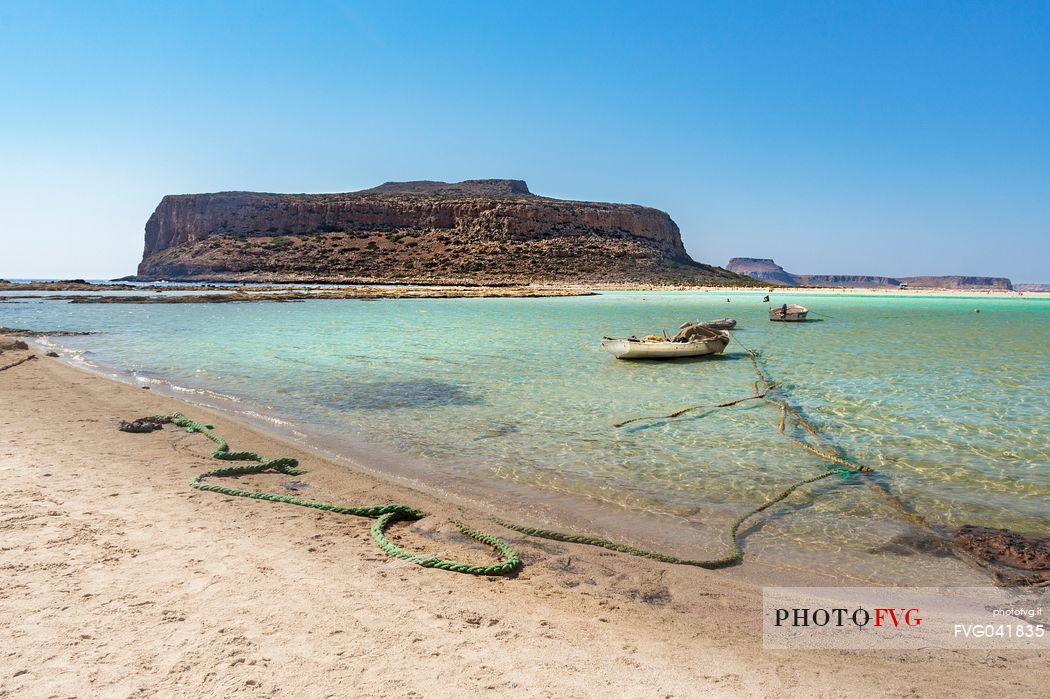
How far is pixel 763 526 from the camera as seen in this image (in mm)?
5824

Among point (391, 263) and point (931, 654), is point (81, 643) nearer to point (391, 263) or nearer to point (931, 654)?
point (931, 654)

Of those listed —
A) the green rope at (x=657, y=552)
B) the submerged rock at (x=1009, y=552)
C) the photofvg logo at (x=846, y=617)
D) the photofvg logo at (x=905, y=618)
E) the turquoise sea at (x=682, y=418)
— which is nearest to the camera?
the photofvg logo at (x=905, y=618)

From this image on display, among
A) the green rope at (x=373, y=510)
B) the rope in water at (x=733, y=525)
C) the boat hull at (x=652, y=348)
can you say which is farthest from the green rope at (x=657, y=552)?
the boat hull at (x=652, y=348)

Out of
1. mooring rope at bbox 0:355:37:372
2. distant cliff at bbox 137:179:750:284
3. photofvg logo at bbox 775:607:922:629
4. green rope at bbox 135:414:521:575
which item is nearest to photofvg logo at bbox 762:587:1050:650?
photofvg logo at bbox 775:607:922:629

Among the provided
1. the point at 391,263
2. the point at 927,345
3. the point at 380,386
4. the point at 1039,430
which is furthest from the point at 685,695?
the point at 391,263

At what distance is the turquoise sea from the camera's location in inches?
241

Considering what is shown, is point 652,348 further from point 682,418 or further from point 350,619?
point 350,619

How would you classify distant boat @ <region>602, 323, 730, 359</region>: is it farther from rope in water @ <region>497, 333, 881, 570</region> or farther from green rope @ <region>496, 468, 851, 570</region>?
green rope @ <region>496, 468, 851, 570</region>

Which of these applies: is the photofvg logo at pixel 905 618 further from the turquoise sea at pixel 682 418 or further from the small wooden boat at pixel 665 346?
the small wooden boat at pixel 665 346

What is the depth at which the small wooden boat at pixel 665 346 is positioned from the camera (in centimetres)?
1701

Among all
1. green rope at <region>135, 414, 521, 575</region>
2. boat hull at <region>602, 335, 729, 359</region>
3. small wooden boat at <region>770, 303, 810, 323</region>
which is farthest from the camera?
small wooden boat at <region>770, 303, 810, 323</region>

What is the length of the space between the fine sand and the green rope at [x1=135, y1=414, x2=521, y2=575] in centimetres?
11

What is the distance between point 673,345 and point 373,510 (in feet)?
43.3

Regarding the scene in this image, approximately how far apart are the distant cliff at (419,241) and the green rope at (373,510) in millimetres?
76360
